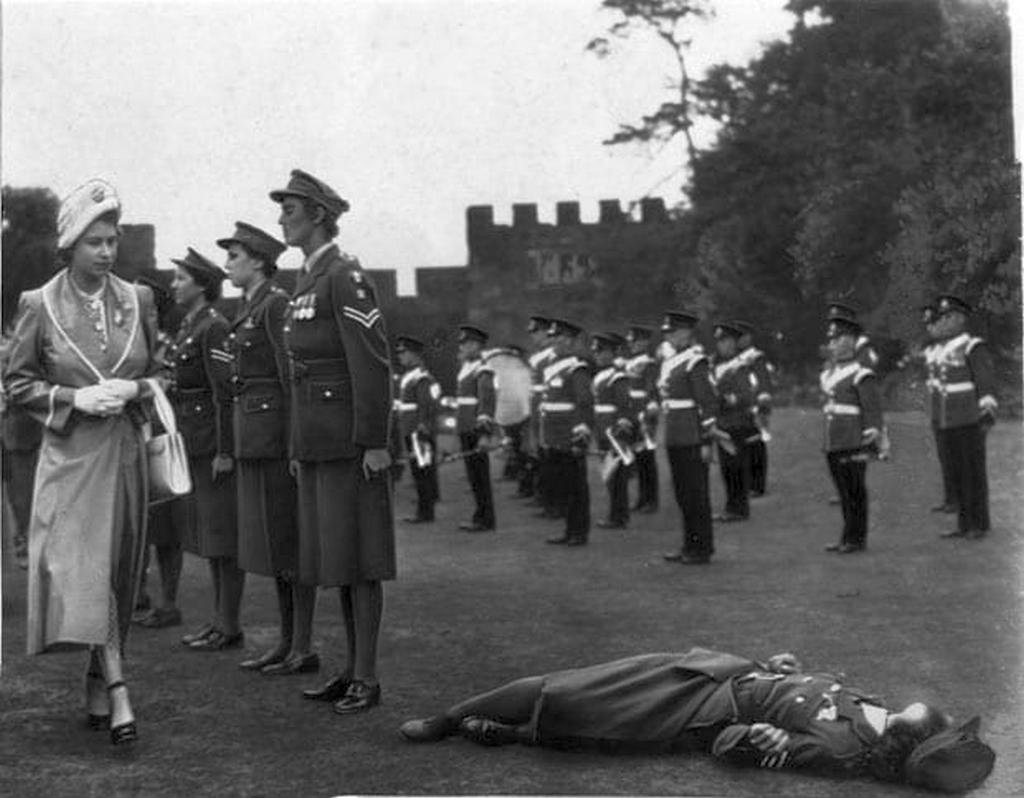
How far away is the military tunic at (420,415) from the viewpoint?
463 inches

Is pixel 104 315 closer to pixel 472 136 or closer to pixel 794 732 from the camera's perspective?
pixel 472 136

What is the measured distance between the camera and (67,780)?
4633mm

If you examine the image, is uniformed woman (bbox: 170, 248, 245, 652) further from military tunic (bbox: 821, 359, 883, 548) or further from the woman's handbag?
military tunic (bbox: 821, 359, 883, 548)

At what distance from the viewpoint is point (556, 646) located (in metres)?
6.28

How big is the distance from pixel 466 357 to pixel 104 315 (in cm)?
672

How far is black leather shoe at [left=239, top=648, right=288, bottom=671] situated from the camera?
611 cm

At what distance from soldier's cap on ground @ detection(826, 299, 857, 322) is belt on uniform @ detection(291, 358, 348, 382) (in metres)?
3.37

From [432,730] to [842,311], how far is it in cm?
401

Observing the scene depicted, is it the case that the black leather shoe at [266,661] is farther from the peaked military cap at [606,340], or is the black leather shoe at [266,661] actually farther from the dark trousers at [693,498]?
the peaked military cap at [606,340]

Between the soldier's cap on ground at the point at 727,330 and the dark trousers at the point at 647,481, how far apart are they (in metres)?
1.85

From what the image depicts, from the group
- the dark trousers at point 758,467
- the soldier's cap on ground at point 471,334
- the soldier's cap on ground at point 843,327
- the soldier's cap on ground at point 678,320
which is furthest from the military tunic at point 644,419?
the soldier's cap on ground at point 843,327

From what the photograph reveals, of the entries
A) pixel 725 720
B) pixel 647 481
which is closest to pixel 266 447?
pixel 725 720

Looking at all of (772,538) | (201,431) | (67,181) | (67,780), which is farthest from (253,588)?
(772,538)

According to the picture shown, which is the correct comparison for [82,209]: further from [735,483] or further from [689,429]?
[735,483]
